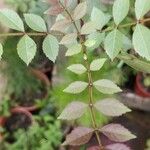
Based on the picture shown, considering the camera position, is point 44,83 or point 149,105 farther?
point 44,83

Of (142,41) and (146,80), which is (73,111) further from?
(146,80)

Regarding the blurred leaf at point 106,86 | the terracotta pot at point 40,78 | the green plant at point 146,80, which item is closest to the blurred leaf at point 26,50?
the blurred leaf at point 106,86

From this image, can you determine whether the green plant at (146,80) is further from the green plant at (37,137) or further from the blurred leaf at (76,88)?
the blurred leaf at (76,88)

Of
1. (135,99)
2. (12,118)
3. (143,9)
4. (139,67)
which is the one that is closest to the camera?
(143,9)

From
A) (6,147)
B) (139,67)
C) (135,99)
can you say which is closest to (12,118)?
(6,147)

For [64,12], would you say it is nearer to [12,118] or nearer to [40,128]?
[40,128]

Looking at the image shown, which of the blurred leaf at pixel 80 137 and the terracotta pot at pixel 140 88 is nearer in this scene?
the blurred leaf at pixel 80 137

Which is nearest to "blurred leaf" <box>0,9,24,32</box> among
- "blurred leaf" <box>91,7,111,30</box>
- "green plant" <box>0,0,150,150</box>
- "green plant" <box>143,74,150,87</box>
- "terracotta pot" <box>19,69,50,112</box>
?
"green plant" <box>0,0,150,150</box>
